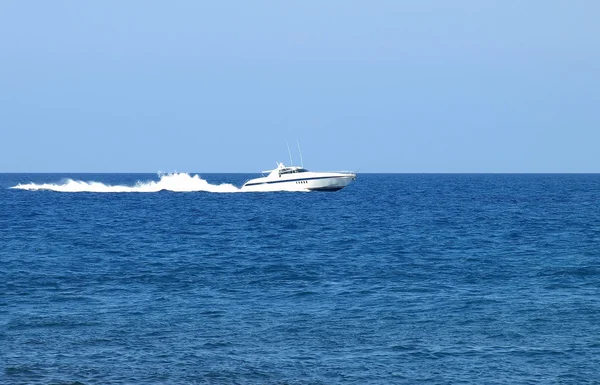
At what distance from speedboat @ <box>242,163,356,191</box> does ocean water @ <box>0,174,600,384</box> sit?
4056 cm

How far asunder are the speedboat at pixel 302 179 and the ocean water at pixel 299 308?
40.6 metres

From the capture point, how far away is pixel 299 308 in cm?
2814

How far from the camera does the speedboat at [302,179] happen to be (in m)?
98.8

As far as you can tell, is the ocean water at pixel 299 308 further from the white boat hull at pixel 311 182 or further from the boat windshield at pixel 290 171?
the white boat hull at pixel 311 182

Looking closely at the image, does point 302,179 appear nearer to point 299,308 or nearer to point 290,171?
point 290,171

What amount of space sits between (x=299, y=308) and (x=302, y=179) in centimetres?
7090

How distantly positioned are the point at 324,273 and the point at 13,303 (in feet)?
45.7

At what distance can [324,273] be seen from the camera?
37031mm

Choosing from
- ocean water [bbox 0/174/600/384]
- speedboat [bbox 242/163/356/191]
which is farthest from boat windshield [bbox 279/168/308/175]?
ocean water [bbox 0/174/600/384]

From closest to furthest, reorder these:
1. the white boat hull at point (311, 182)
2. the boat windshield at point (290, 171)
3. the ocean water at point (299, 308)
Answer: the ocean water at point (299, 308) → the boat windshield at point (290, 171) → the white boat hull at point (311, 182)

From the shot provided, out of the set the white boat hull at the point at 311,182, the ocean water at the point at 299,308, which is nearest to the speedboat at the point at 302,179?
the white boat hull at the point at 311,182

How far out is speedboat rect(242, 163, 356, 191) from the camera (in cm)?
9875

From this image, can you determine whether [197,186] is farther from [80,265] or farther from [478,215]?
[80,265]

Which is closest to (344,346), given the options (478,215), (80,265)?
(80,265)
